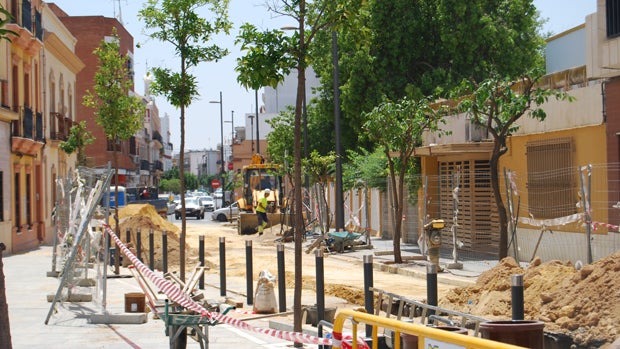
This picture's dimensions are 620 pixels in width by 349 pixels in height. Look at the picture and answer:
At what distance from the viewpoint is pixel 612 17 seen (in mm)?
19438

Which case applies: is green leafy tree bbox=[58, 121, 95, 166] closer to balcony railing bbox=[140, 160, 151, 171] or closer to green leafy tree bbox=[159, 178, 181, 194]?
balcony railing bbox=[140, 160, 151, 171]

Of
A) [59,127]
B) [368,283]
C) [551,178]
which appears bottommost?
[368,283]

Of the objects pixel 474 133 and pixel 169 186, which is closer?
pixel 474 133

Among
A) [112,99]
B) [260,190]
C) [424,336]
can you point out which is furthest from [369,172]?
[424,336]

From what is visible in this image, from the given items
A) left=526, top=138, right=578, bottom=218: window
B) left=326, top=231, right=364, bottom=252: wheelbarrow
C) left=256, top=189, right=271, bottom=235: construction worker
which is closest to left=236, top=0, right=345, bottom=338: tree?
left=526, top=138, right=578, bottom=218: window

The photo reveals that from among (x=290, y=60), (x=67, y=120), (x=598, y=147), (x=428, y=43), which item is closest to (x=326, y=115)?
(x=428, y=43)

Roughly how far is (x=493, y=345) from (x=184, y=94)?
1381 centimetres

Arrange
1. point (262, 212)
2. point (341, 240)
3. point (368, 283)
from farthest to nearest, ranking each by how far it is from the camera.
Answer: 1. point (262, 212)
2. point (341, 240)
3. point (368, 283)

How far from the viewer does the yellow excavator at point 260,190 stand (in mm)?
44438

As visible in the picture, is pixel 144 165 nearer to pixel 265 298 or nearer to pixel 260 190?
pixel 260 190

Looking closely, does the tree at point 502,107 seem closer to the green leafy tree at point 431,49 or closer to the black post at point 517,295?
the black post at point 517,295

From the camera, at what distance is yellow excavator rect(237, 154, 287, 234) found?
44.4 m

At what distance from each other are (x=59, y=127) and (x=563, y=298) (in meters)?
33.7

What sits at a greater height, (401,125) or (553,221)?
(401,125)
